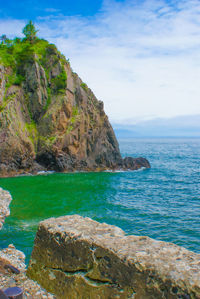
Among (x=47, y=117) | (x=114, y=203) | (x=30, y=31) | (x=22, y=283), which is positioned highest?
(x=30, y=31)

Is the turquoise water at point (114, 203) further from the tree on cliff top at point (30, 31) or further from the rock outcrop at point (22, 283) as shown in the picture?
the tree on cliff top at point (30, 31)

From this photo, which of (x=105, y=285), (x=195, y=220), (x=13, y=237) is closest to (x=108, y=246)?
(x=105, y=285)

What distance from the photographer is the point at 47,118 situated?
57.2 metres

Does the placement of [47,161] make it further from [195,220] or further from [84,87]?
[195,220]

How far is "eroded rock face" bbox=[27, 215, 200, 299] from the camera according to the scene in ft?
20.2

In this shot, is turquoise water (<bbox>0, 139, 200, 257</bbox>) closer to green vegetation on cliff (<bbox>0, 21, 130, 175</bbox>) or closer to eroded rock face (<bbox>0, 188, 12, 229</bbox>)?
eroded rock face (<bbox>0, 188, 12, 229</bbox>)

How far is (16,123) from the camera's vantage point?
53844 mm

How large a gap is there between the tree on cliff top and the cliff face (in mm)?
5196

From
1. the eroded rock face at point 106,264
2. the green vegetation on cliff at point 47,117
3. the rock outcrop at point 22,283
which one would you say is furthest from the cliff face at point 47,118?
the eroded rock face at point 106,264

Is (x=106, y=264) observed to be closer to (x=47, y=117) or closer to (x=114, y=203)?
(x=114, y=203)

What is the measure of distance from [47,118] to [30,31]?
29928 millimetres

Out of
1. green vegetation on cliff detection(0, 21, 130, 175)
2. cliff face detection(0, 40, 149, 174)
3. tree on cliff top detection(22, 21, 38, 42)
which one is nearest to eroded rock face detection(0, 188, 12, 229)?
green vegetation on cliff detection(0, 21, 130, 175)

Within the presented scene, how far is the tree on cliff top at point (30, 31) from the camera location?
69.9 metres

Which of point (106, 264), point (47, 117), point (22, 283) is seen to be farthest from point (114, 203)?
point (47, 117)
